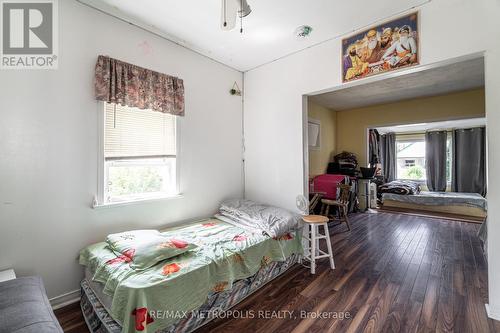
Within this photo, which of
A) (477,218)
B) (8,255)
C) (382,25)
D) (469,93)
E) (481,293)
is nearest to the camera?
(8,255)

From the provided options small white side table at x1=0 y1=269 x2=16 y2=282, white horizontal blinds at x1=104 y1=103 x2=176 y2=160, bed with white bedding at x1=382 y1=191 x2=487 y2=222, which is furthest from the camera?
bed with white bedding at x1=382 y1=191 x2=487 y2=222

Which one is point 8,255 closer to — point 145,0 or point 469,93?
point 145,0

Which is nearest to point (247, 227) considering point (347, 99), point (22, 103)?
point (22, 103)

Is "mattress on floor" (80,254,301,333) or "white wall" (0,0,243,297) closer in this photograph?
"mattress on floor" (80,254,301,333)

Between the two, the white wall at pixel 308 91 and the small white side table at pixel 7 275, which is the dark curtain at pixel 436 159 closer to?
the white wall at pixel 308 91

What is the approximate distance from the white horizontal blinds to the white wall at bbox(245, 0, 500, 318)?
1.31m

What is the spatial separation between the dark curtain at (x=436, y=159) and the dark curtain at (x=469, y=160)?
0.24 metres

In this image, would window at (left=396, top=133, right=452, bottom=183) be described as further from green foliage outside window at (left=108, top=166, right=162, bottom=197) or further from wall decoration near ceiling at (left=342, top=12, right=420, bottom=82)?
green foliage outside window at (left=108, top=166, right=162, bottom=197)

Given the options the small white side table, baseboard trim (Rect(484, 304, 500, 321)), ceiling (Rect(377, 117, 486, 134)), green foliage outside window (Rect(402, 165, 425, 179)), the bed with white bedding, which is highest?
ceiling (Rect(377, 117, 486, 134))

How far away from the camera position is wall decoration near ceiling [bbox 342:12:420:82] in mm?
2064

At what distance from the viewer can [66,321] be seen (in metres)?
1.73

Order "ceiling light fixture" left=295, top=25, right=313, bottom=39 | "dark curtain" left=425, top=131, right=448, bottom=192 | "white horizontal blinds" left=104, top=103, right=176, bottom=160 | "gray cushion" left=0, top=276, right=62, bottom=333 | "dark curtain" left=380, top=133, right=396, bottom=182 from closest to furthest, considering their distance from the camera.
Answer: "gray cushion" left=0, top=276, right=62, bottom=333, "white horizontal blinds" left=104, top=103, right=176, bottom=160, "ceiling light fixture" left=295, top=25, right=313, bottom=39, "dark curtain" left=425, top=131, right=448, bottom=192, "dark curtain" left=380, top=133, right=396, bottom=182

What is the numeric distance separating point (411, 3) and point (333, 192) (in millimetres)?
3173

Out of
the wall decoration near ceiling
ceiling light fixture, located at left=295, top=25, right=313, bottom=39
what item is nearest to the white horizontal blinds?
ceiling light fixture, located at left=295, top=25, right=313, bottom=39
